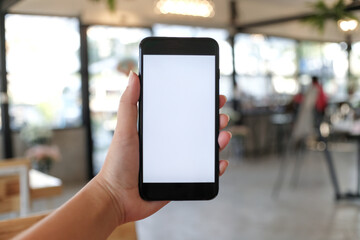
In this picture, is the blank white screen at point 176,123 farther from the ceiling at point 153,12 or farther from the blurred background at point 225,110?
the ceiling at point 153,12

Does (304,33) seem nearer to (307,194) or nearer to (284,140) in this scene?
(284,140)

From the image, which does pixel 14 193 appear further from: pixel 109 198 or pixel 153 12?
pixel 153 12

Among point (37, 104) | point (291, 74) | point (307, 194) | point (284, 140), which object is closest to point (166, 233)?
point (307, 194)

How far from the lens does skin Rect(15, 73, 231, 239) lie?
0.58 m

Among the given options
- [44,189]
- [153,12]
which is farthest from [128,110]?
[153,12]

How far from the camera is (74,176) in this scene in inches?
249

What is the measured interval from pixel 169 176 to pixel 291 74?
31.3 ft

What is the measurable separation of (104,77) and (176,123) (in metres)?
5.95

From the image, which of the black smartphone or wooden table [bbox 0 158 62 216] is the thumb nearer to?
the black smartphone

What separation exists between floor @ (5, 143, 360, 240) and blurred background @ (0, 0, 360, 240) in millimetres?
16

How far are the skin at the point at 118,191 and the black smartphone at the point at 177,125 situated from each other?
22mm

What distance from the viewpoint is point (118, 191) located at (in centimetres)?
69

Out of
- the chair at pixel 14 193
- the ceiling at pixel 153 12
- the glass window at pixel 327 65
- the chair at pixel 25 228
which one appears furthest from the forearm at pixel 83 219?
the glass window at pixel 327 65

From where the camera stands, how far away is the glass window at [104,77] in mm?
6469
